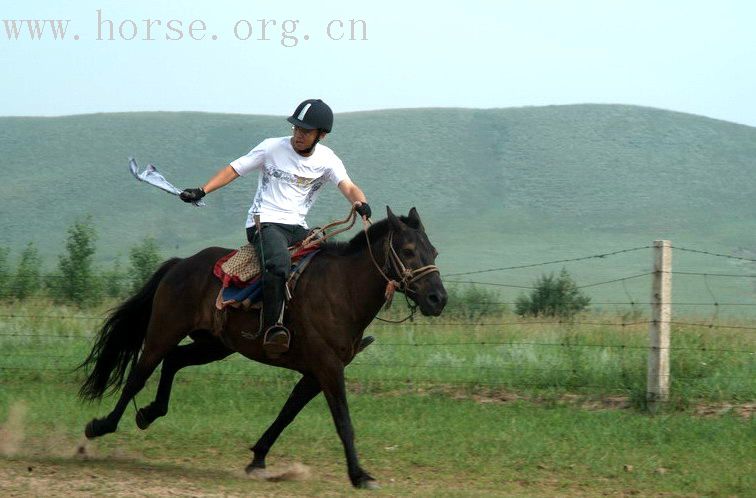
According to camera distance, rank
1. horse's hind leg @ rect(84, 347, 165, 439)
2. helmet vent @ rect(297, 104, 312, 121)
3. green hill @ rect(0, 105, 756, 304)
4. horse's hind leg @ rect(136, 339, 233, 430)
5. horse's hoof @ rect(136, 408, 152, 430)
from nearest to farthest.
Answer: helmet vent @ rect(297, 104, 312, 121) → horse's hind leg @ rect(84, 347, 165, 439) → horse's hoof @ rect(136, 408, 152, 430) → horse's hind leg @ rect(136, 339, 233, 430) → green hill @ rect(0, 105, 756, 304)

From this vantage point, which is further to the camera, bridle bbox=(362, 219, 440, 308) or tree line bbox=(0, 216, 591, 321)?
tree line bbox=(0, 216, 591, 321)

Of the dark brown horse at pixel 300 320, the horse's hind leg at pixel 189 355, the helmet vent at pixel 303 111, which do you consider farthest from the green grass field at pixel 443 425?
the helmet vent at pixel 303 111

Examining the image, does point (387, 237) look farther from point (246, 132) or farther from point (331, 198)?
point (246, 132)

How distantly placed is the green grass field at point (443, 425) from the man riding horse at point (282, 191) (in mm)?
1308

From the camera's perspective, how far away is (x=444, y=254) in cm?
4784

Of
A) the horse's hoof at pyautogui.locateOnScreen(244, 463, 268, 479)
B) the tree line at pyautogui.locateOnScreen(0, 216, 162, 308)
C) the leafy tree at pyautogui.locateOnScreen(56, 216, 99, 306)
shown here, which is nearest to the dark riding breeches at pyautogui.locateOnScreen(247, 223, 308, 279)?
the horse's hoof at pyautogui.locateOnScreen(244, 463, 268, 479)

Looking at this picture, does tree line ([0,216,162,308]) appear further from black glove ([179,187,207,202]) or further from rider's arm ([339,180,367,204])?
rider's arm ([339,180,367,204])

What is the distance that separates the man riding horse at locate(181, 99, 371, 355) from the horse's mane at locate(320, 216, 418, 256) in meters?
0.14

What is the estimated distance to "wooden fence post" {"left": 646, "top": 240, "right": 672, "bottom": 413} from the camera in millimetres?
10352

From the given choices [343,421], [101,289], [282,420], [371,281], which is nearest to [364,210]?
[371,281]

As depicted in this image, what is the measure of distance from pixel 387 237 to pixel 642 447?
126 inches

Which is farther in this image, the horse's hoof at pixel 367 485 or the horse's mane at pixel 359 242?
the horse's mane at pixel 359 242

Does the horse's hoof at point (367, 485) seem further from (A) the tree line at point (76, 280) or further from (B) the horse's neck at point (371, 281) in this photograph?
(A) the tree line at point (76, 280)

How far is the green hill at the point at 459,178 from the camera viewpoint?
51750 millimetres
